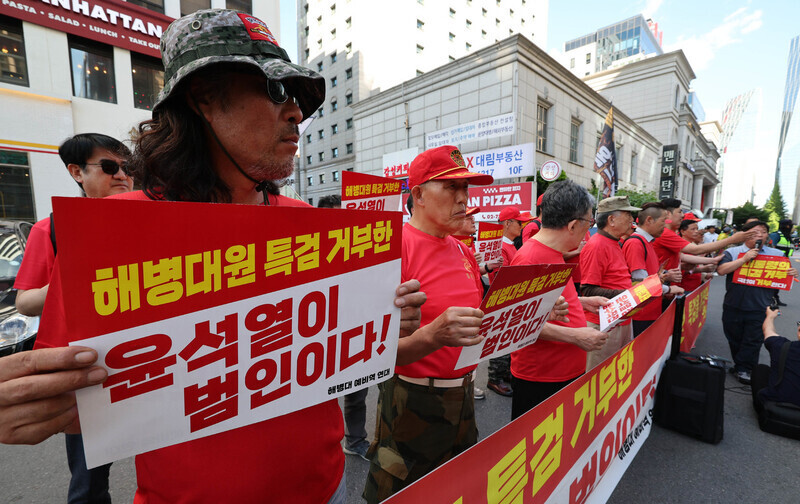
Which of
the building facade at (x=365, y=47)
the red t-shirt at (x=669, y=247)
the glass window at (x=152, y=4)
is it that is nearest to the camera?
the red t-shirt at (x=669, y=247)

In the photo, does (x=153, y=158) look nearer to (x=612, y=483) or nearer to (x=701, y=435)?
(x=612, y=483)

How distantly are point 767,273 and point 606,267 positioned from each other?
2.82 metres

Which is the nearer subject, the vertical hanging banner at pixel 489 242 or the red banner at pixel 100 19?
the vertical hanging banner at pixel 489 242

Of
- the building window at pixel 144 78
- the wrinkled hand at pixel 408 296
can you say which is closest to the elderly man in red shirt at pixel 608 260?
the wrinkled hand at pixel 408 296

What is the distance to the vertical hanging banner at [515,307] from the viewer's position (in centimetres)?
138

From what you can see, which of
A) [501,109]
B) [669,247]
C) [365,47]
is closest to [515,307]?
[669,247]

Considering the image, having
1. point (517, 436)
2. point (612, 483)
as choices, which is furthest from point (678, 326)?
point (517, 436)

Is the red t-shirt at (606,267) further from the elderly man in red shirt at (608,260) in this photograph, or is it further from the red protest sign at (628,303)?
the red protest sign at (628,303)

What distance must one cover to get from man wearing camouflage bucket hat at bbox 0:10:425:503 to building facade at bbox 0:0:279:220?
37.2 ft

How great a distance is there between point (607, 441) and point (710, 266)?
14.7 feet

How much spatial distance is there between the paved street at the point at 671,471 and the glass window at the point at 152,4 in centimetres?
1473

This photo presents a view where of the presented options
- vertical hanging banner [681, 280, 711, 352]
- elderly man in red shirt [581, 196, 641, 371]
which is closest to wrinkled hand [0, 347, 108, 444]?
elderly man in red shirt [581, 196, 641, 371]

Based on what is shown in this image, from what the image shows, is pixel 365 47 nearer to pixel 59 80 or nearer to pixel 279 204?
pixel 59 80

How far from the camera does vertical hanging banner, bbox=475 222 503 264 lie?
4941mm
